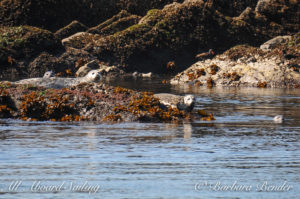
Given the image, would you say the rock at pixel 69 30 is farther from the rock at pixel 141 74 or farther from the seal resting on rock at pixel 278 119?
the seal resting on rock at pixel 278 119

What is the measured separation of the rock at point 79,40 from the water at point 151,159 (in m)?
31.1

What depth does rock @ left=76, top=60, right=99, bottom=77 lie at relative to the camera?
37.7 meters

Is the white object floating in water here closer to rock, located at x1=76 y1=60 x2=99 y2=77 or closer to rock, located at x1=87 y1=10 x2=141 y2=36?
rock, located at x1=76 y1=60 x2=99 y2=77

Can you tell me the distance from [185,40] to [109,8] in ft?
51.4

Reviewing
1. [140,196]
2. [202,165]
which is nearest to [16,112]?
[202,165]

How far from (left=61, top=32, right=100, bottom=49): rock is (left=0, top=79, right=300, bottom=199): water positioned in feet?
102

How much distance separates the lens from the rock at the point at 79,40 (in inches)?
1793

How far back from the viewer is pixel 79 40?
46281mm

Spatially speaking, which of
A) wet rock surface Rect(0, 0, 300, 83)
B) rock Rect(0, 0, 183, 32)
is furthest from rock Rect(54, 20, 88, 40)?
rock Rect(0, 0, 183, 32)

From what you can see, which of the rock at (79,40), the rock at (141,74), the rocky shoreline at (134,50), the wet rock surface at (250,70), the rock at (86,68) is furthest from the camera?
the rock at (79,40)

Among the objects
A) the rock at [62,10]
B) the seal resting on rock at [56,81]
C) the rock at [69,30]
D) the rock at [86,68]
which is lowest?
the seal resting on rock at [56,81]

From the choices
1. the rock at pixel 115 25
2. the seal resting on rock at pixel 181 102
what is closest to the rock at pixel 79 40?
the rock at pixel 115 25

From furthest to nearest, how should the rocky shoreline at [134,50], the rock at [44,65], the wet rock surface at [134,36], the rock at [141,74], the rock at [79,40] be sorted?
the rock at [79,40], the wet rock surface at [134,36], the rock at [141,74], the rock at [44,65], the rocky shoreline at [134,50]

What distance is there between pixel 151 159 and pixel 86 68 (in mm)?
29169
